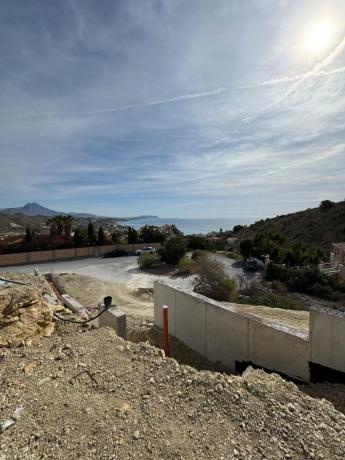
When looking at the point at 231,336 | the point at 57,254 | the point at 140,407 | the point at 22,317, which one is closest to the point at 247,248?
the point at 57,254

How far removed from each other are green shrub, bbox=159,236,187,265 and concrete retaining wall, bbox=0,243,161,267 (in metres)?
10.3

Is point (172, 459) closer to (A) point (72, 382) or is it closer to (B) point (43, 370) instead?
(A) point (72, 382)

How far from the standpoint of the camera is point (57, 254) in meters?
32.4

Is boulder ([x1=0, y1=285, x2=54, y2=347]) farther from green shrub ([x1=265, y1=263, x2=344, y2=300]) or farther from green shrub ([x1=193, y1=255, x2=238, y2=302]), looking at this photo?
green shrub ([x1=265, y1=263, x2=344, y2=300])

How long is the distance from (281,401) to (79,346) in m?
3.58

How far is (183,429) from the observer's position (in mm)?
3553

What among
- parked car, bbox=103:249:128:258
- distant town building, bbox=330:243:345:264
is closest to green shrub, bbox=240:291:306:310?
distant town building, bbox=330:243:345:264

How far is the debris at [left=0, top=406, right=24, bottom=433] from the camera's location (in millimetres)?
3510

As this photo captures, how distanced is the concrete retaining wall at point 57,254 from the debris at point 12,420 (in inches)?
1124

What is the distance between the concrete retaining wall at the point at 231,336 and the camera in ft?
20.2

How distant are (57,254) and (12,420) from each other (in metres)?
30.6

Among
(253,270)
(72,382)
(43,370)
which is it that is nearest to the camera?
(72,382)

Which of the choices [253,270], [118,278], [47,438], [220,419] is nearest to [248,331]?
[220,419]

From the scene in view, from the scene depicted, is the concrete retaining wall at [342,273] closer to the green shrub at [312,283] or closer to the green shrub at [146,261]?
the green shrub at [312,283]
